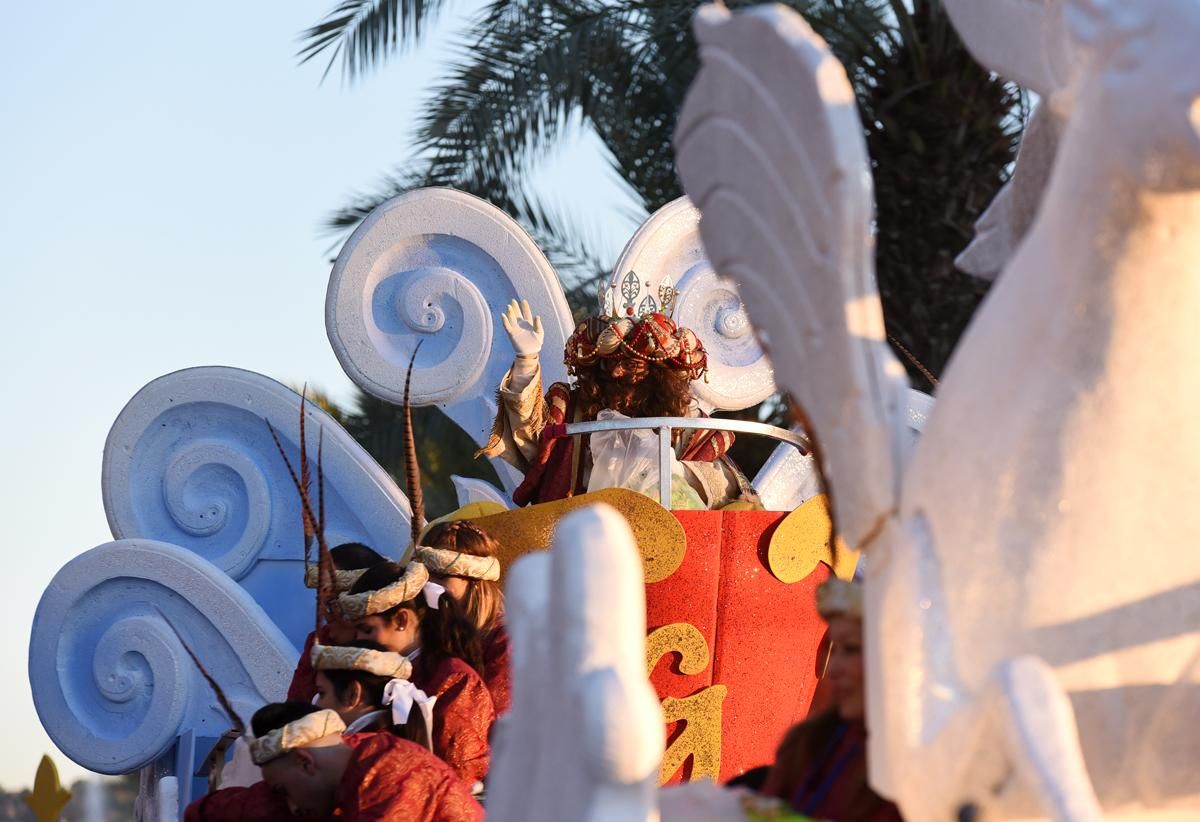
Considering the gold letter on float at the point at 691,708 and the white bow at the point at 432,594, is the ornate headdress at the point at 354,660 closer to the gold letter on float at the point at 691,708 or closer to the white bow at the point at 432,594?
the white bow at the point at 432,594

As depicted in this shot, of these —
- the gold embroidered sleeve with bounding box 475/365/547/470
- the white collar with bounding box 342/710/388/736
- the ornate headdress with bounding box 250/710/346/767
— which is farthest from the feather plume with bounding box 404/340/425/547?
the ornate headdress with bounding box 250/710/346/767

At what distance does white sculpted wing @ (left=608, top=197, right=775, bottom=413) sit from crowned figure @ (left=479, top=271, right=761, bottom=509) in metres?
0.79

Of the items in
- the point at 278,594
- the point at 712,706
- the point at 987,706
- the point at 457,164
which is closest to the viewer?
the point at 987,706

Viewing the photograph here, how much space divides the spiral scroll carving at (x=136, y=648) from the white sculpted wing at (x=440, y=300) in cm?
111

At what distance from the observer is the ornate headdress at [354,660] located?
5.15m

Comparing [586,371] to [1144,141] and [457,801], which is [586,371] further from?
[1144,141]

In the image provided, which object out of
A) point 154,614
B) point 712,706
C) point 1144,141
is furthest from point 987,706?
point 154,614

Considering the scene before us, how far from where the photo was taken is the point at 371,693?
205 inches

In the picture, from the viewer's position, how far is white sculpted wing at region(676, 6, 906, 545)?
8.98 ft

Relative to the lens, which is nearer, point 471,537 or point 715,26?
point 715,26

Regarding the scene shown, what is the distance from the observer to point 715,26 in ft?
9.44

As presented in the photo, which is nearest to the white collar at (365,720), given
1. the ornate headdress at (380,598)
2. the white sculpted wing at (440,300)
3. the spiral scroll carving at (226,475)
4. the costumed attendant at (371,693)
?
the costumed attendant at (371,693)

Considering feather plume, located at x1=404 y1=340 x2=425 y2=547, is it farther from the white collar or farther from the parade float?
the parade float

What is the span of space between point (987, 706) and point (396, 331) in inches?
214
